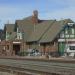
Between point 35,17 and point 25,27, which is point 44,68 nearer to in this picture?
point 25,27

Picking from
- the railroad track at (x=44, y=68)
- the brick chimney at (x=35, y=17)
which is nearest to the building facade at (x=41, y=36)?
the brick chimney at (x=35, y=17)

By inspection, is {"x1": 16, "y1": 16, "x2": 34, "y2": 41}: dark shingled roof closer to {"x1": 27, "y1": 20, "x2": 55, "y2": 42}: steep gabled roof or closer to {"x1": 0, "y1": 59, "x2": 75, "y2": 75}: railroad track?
{"x1": 27, "y1": 20, "x2": 55, "y2": 42}: steep gabled roof

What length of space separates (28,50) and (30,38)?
542 centimetres

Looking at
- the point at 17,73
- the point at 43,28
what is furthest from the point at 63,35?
the point at 17,73

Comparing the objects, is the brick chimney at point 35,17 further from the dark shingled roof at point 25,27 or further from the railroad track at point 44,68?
the railroad track at point 44,68

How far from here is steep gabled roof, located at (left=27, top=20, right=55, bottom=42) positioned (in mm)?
88363

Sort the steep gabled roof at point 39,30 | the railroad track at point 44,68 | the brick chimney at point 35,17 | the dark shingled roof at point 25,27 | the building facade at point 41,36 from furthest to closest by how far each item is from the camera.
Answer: the brick chimney at point 35,17
the dark shingled roof at point 25,27
the steep gabled roof at point 39,30
the building facade at point 41,36
the railroad track at point 44,68

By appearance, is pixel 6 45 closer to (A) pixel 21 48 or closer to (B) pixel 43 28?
(A) pixel 21 48

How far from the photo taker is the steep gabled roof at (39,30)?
290 feet

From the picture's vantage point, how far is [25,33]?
96.1 metres

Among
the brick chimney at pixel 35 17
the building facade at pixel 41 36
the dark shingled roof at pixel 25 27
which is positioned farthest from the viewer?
the brick chimney at pixel 35 17

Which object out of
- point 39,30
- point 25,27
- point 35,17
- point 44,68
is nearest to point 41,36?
point 39,30

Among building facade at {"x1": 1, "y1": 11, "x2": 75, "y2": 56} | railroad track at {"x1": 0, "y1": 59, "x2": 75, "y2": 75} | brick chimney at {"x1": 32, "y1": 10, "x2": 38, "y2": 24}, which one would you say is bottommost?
railroad track at {"x1": 0, "y1": 59, "x2": 75, "y2": 75}

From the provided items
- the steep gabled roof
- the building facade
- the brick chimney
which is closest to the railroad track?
the building facade
